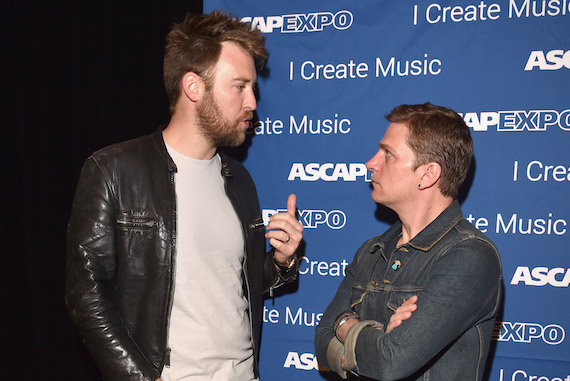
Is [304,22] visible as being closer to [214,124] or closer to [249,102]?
[249,102]

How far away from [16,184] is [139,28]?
134 cm

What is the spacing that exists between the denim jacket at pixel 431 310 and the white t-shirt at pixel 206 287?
0.38 meters

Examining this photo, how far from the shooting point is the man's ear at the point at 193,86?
2186 millimetres

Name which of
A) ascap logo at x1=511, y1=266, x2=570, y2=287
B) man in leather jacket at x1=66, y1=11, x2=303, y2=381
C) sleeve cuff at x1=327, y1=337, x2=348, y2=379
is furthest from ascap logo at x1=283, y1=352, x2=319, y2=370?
ascap logo at x1=511, y1=266, x2=570, y2=287

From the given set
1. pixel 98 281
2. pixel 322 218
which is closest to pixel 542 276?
pixel 322 218

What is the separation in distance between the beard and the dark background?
3.88 feet

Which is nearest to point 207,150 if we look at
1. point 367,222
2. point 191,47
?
point 191,47

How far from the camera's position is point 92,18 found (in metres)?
3.04

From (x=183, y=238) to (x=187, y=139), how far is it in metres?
0.45

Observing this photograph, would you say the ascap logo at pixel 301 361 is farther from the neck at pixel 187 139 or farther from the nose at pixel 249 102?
the nose at pixel 249 102

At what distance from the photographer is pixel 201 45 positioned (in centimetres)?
222

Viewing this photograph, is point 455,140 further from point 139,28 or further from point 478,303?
point 139,28

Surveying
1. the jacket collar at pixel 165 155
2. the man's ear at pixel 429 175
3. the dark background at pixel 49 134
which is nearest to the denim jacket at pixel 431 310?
the man's ear at pixel 429 175

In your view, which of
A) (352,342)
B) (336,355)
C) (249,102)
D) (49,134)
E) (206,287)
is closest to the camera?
(352,342)
